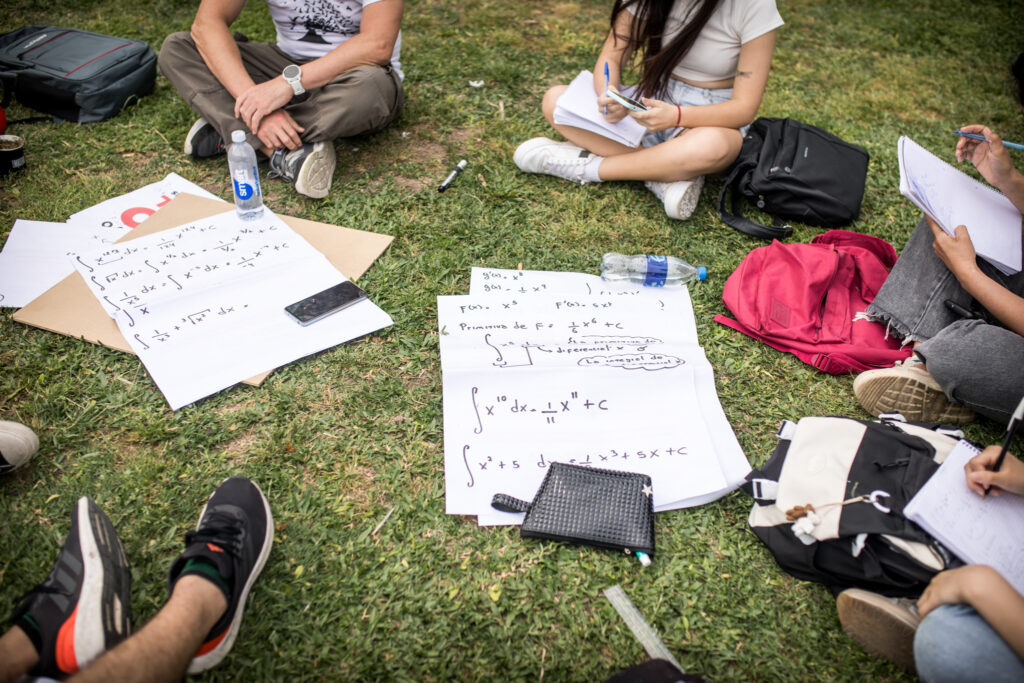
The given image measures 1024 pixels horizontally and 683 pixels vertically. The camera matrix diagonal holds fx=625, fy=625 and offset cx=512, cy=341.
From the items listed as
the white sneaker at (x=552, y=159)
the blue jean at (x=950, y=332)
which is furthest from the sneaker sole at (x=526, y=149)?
the blue jean at (x=950, y=332)

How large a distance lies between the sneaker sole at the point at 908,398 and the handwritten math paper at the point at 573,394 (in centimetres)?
52

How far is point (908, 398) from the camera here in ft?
6.73

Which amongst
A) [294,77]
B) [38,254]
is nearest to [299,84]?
[294,77]

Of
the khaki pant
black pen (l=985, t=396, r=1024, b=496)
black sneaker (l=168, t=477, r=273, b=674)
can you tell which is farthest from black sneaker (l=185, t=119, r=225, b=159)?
black pen (l=985, t=396, r=1024, b=496)

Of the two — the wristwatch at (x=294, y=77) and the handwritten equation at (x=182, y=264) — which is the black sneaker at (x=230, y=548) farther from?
the wristwatch at (x=294, y=77)

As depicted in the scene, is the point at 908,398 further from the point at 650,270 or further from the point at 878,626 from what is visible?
the point at 650,270

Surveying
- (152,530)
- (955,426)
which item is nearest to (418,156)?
(152,530)

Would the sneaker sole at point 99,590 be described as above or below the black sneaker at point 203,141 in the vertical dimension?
below

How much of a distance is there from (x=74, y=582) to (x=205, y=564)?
11.0 inches

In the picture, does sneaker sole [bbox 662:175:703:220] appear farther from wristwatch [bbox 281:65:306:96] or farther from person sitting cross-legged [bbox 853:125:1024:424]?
wristwatch [bbox 281:65:306:96]

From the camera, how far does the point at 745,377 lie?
2223 millimetres

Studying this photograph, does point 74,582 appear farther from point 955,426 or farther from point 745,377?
point 955,426

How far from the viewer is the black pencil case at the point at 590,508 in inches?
66.4

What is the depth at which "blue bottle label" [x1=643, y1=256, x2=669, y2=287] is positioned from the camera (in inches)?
98.1
